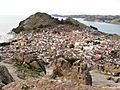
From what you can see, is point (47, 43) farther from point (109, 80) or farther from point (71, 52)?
point (109, 80)

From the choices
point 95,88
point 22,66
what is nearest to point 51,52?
point 22,66

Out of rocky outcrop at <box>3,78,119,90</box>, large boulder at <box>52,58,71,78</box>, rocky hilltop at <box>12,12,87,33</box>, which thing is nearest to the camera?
rocky outcrop at <box>3,78,119,90</box>

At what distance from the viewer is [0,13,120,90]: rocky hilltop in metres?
6.97

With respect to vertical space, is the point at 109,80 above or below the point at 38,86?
below

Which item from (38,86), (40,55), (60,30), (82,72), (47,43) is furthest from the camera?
(60,30)

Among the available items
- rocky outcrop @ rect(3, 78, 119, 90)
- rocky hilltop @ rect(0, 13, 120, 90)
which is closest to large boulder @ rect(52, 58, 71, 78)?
rocky hilltop @ rect(0, 13, 120, 90)

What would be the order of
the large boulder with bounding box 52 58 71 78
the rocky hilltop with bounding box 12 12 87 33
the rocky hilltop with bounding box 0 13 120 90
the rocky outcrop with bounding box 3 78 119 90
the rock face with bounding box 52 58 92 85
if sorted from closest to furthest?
the rocky outcrop with bounding box 3 78 119 90, the rocky hilltop with bounding box 0 13 120 90, the rock face with bounding box 52 58 92 85, the large boulder with bounding box 52 58 71 78, the rocky hilltop with bounding box 12 12 87 33

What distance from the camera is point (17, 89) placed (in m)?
6.57

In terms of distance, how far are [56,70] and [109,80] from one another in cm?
390

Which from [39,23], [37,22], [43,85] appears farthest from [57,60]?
[37,22]

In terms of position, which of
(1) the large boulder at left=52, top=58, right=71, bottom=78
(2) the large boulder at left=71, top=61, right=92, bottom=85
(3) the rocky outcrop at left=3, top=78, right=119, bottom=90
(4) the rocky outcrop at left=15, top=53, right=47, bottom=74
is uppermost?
(3) the rocky outcrop at left=3, top=78, right=119, bottom=90

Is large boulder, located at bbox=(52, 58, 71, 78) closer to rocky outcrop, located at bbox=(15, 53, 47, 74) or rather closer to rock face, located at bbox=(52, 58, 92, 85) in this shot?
rock face, located at bbox=(52, 58, 92, 85)

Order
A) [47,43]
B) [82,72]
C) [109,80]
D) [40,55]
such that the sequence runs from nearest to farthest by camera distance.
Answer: [82,72] → [109,80] → [40,55] → [47,43]

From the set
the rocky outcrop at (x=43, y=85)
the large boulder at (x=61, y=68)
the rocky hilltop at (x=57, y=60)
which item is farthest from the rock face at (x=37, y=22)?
the rocky outcrop at (x=43, y=85)
